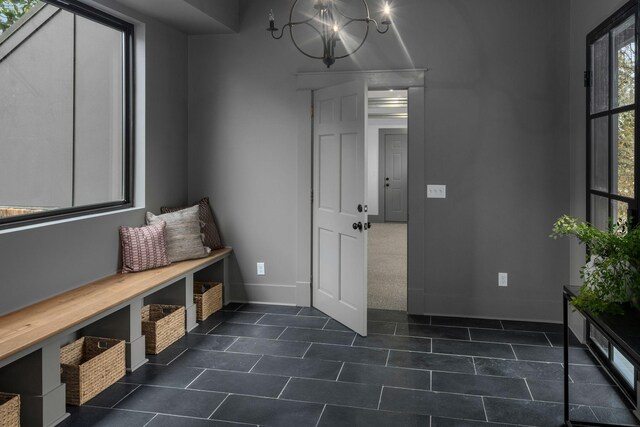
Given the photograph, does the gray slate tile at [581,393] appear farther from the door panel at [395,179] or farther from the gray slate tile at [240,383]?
the door panel at [395,179]

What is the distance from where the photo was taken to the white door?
414 centimetres

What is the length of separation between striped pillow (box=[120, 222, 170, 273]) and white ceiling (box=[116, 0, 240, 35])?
1638 millimetres

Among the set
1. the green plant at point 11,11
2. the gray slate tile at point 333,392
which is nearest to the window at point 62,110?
the green plant at point 11,11

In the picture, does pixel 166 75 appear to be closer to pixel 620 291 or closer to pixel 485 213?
pixel 485 213

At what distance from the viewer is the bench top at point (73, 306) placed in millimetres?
2607

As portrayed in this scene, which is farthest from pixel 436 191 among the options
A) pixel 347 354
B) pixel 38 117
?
pixel 38 117

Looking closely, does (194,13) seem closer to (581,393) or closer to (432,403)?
(432,403)

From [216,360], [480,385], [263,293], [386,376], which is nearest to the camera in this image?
[480,385]

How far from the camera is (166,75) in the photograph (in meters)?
4.67

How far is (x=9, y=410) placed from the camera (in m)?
2.54

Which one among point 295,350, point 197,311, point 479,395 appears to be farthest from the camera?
point 197,311

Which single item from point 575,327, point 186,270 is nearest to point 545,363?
point 575,327

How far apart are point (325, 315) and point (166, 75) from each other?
2.44 metres

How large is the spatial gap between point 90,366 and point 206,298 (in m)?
1.58
